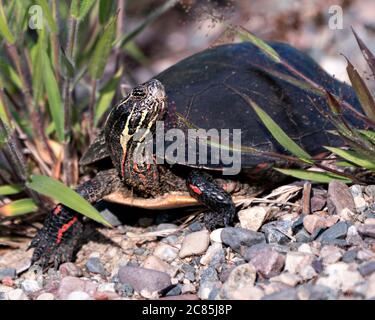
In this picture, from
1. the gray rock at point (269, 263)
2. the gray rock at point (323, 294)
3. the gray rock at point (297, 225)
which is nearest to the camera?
the gray rock at point (323, 294)

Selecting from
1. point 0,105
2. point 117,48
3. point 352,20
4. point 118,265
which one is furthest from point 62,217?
point 352,20

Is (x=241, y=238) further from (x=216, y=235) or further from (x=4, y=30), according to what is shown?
(x=4, y=30)

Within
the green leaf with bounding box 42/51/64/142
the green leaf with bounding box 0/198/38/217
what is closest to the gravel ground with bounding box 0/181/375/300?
the green leaf with bounding box 0/198/38/217

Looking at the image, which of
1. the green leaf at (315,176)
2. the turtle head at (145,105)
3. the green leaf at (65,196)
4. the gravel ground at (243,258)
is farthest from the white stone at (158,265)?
the green leaf at (315,176)

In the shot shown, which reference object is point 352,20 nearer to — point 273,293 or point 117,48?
point 117,48

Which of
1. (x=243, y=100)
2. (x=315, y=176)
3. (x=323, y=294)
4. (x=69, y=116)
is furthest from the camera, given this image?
(x=69, y=116)

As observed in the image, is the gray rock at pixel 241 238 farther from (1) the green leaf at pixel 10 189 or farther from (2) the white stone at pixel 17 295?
(1) the green leaf at pixel 10 189

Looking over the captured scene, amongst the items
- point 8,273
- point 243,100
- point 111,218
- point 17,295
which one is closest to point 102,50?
point 243,100
